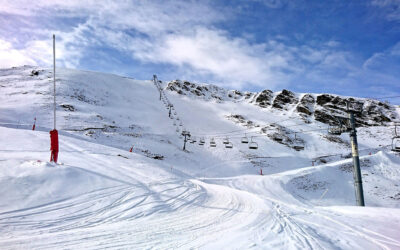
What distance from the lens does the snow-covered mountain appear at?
18.0 feet

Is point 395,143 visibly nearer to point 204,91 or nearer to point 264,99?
point 264,99

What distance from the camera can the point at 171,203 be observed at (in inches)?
335

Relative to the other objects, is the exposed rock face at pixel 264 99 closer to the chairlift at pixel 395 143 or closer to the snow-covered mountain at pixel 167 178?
the snow-covered mountain at pixel 167 178

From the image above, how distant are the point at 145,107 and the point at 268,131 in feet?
109

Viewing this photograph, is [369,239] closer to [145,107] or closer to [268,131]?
[268,131]

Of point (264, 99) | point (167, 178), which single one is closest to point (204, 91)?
point (264, 99)

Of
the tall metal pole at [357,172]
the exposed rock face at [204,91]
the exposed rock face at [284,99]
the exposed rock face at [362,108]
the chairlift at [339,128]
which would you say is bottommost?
the tall metal pole at [357,172]

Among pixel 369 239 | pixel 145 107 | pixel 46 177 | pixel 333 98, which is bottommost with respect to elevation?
pixel 369 239

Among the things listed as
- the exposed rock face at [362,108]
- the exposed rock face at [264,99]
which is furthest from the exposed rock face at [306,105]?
the exposed rock face at [264,99]

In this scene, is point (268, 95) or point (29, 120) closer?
point (29, 120)

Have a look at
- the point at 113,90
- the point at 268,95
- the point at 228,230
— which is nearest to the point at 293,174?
the point at 228,230

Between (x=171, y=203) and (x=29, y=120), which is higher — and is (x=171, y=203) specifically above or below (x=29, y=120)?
below

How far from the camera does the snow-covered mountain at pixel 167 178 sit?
5.48m

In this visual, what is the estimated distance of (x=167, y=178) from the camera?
1302 centimetres
